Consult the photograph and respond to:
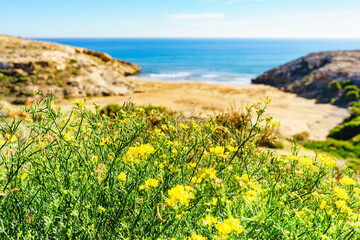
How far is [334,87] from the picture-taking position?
25.9m

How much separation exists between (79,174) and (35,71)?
79.9 feet

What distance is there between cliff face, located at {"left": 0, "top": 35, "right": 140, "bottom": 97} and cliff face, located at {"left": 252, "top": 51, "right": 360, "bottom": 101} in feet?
62.8

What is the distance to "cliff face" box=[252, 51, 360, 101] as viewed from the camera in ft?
90.5

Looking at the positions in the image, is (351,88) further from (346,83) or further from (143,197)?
(143,197)

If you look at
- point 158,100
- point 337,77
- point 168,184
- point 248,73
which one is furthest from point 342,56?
point 168,184

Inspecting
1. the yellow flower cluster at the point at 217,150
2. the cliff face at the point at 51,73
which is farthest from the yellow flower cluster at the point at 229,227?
the cliff face at the point at 51,73

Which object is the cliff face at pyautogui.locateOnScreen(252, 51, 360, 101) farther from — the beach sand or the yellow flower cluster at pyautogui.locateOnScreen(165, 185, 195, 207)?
the yellow flower cluster at pyautogui.locateOnScreen(165, 185, 195, 207)

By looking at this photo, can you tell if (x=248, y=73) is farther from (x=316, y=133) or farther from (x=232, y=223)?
(x=232, y=223)

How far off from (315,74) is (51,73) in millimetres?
27747

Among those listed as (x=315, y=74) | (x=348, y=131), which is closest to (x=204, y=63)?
(x=315, y=74)

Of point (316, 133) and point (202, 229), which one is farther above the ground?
point (202, 229)

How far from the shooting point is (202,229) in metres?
1.94

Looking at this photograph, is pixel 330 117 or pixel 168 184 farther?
pixel 330 117

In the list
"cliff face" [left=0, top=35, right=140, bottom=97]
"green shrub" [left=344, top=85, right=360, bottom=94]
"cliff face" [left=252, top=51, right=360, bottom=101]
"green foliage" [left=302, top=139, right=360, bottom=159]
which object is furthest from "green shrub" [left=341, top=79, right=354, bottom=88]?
"cliff face" [left=0, top=35, right=140, bottom=97]
